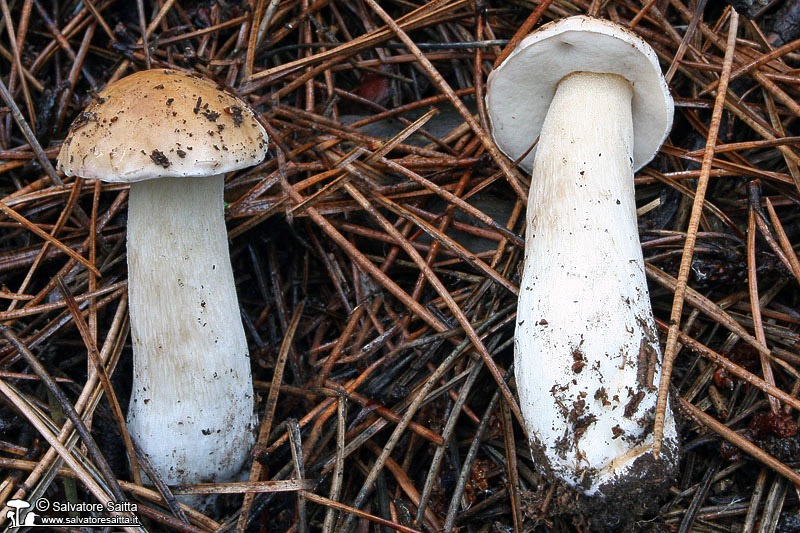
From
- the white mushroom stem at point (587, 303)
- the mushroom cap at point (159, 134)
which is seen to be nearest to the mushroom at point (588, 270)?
the white mushroom stem at point (587, 303)

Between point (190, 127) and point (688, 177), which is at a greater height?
point (190, 127)

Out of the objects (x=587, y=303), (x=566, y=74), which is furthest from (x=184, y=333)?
(x=566, y=74)

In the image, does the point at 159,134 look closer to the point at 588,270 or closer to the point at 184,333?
the point at 184,333

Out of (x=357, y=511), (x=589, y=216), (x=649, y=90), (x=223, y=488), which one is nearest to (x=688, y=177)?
(x=649, y=90)

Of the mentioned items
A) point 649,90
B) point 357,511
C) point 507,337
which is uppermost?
point 649,90

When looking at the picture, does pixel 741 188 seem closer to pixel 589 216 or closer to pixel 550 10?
pixel 589 216
